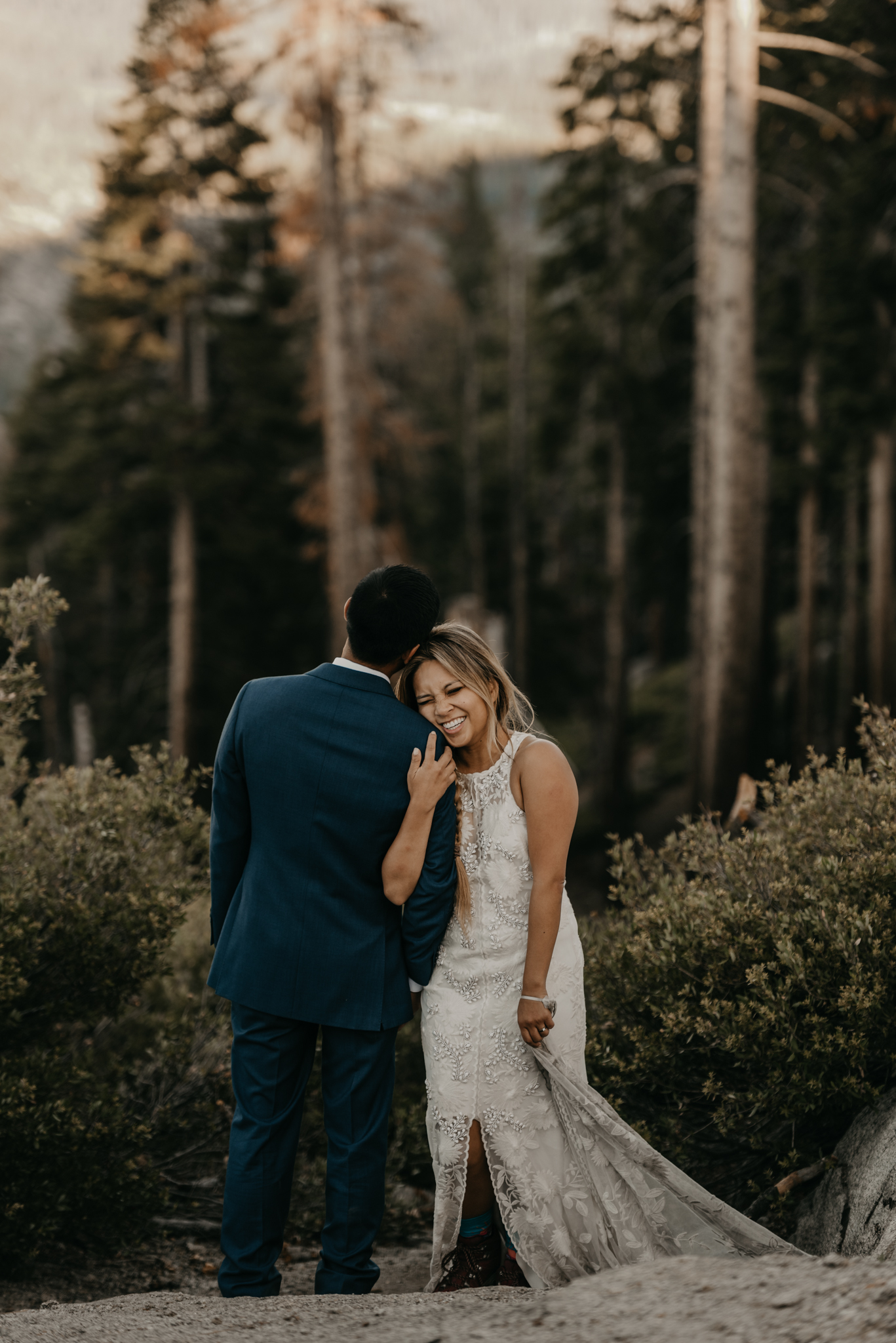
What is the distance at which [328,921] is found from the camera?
3.47m

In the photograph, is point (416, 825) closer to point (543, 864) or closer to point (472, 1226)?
point (543, 864)

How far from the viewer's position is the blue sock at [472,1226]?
3.69m

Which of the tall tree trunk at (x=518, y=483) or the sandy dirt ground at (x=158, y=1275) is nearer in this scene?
the sandy dirt ground at (x=158, y=1275)

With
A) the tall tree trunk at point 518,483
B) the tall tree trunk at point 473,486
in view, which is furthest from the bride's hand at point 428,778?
the tall tree trunk at point 473,486

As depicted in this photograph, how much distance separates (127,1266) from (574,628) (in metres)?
26.5

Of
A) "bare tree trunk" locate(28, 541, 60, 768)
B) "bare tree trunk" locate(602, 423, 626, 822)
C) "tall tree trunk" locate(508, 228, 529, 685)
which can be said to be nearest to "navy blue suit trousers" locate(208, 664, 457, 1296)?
"bare tree trunk" locate(602, 423, 626, 822)

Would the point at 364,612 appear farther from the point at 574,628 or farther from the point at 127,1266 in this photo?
the point at 574,628

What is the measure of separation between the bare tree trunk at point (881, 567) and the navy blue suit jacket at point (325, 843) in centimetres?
1490

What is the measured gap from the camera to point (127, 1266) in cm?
445

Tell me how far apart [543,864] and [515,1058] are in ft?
2.29

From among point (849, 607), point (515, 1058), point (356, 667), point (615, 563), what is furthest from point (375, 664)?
point (615, 563)

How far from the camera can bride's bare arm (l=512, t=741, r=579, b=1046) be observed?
11.6 feet

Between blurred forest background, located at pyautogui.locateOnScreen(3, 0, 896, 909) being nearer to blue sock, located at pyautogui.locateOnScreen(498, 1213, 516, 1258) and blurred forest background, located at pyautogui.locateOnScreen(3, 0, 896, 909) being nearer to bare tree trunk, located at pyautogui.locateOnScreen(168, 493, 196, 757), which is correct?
bare tree trunk, located at pyautogui.locateOnScreen(168, 493, 196, 757)

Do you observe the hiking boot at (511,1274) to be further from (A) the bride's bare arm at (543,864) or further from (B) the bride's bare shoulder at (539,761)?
(B) the bride's bare shoulder at (539,761)
